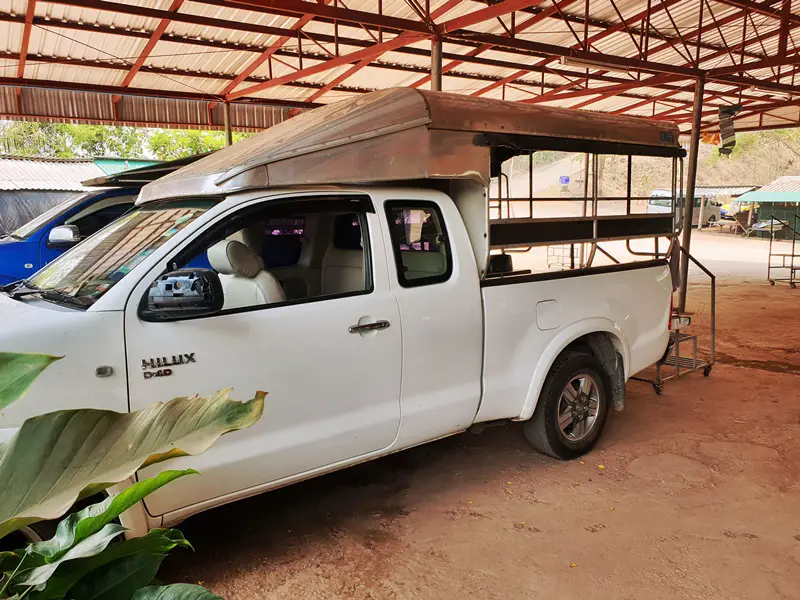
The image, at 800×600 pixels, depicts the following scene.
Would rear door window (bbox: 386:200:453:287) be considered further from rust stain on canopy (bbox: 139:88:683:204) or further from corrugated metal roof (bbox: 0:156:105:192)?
corrugated metal roof (bbox: 0:156:105:192)

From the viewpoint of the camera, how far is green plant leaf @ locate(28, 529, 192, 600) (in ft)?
2.88

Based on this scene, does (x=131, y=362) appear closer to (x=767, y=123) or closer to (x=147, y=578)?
(x=147, y=578)

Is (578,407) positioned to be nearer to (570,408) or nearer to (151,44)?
(570,408)

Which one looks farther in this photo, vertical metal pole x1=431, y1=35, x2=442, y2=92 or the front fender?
vertical metal pole x1=431, y1=35, x2=442, y2=92

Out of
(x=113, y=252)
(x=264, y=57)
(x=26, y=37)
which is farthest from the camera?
(x=264, y=57)

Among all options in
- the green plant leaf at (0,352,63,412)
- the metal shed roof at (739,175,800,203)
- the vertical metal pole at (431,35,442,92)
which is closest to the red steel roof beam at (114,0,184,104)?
the vertical metal pole at (431,35,442,92)

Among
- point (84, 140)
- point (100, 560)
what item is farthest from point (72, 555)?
point (84, 140)

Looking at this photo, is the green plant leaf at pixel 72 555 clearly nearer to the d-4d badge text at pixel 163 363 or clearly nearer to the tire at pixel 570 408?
the d-4d badge text at pixel 163 363

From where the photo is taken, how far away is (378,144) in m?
3.54

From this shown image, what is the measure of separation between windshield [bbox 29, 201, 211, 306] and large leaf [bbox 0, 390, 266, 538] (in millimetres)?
2104

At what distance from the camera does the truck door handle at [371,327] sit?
3.31 m

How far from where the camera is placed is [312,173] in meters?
3.38

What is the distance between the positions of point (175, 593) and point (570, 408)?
393 centimetres

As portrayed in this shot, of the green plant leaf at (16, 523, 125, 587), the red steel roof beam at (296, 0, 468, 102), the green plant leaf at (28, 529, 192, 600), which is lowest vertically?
the green plant leaf at (28, 529, 192, 600)
